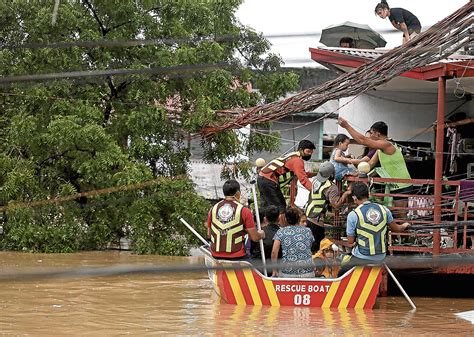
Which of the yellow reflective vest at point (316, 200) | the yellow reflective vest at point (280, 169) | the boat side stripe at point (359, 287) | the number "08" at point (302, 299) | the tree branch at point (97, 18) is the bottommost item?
the number "08" at point (302, 299)

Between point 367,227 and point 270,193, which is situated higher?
point 270,193

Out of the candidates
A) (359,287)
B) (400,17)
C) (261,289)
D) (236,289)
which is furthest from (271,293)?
(400,17)

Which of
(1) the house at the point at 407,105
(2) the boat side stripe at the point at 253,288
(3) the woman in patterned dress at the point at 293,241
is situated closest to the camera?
(3) the woman in patterned dress at the point at 293,241

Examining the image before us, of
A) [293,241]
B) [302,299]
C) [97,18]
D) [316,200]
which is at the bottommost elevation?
[302,299]

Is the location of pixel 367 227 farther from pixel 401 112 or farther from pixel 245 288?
pixel 401 112

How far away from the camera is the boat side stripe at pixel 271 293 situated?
11.7 metres

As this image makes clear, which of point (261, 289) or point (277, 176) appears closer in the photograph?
point (261, 289)

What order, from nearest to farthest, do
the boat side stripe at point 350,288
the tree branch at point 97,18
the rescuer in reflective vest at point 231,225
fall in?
the rescuer in reflective vest at point 231,225 < the boat side stripe at point 350,288 < the tree branch at point 97,18

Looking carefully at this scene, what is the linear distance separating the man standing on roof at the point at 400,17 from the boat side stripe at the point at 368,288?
4.60 meters

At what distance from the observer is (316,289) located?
38.2 feet

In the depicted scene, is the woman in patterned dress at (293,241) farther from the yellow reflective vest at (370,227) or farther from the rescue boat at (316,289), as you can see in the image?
the yellow reflective vest at (370,227)

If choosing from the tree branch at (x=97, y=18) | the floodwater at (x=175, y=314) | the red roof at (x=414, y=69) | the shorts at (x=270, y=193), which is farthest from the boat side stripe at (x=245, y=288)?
the tree branch at (x=97, y=18)

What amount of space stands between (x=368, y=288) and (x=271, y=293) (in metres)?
1.14

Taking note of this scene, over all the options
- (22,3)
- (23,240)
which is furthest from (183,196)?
(22,3)
